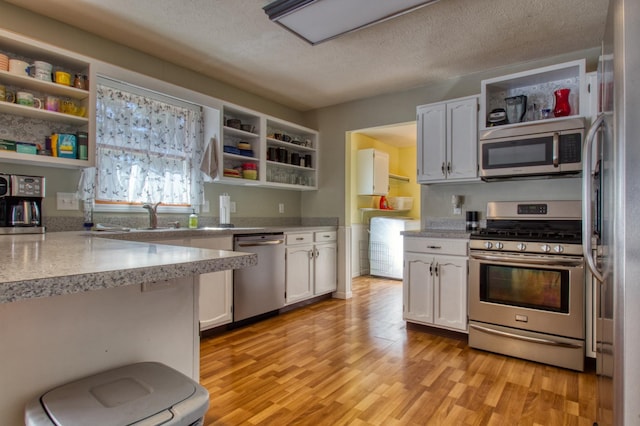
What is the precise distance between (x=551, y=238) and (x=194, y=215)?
117 inches

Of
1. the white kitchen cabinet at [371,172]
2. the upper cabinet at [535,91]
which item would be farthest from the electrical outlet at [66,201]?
the white kitchen cabinet at [371,172]

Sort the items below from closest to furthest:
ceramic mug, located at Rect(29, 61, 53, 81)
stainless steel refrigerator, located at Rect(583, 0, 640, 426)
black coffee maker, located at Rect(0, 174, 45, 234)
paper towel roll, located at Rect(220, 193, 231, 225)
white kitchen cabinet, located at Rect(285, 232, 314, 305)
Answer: stainless steel refrigerator, located at Rect(583, 0, 640, 426)
black coffee maker, located at Rect(0, 174, 45, 234)
ceramic mug, located at Rect(29, 61, 53, 81)
paper towel roll, located at Rect(220, 193, 231, 225)
white kitchen cabinet, located at Rect(285, 232, 314, 305)

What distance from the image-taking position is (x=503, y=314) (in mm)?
2670

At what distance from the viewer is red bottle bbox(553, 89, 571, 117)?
2.79m

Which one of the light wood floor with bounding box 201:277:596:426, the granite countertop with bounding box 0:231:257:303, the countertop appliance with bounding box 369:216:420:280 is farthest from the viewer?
the countertop appliance with bounding box 369:216:420:280

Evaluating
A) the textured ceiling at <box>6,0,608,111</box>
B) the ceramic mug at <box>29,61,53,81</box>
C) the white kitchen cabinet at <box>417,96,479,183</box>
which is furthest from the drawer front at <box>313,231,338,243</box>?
the ceramic mug at <box>29,61,53,81</box>

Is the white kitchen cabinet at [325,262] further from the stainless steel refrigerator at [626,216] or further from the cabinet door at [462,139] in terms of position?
the stainless steel refrigerator at [626,216]

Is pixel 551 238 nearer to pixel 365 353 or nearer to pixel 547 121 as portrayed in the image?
pixel 547 121

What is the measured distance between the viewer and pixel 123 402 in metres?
0.80

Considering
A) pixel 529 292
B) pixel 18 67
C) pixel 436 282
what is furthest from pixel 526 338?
pixel 18 67

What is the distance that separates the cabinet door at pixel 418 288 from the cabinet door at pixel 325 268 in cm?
114

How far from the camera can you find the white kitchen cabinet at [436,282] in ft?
9.63

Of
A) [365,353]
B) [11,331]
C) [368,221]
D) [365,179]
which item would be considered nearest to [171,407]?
[11,331]

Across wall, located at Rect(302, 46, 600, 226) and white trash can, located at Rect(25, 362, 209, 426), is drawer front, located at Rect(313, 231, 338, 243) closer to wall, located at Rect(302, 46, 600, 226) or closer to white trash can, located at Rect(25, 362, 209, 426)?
wall, located at Rect(302, 46, 600, 226)
